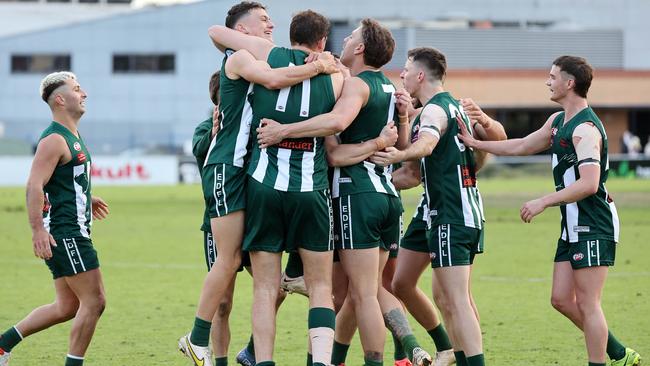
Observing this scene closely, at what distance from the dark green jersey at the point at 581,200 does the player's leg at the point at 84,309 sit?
139 inches

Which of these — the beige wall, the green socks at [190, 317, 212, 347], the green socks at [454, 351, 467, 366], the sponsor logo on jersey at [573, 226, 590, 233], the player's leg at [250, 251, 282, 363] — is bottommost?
the green socks at [454, 351, 467, 366]

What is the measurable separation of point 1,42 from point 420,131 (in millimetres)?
62078

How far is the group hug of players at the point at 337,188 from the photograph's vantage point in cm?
809

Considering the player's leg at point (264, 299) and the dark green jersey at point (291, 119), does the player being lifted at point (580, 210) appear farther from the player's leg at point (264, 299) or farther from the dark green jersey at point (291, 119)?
the player's leg at point (264, 299)

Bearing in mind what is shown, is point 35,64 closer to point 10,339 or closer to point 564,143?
point 10,339

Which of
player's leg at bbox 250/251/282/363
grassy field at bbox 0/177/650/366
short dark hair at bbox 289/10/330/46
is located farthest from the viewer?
grassy field at bbox 0/177/650/366

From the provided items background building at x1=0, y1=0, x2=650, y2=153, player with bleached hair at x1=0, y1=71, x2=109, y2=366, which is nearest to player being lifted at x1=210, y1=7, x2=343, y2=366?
player with bleached hair at x1=0, y1=71, x2=109, y2=366

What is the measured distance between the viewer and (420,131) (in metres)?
8.30

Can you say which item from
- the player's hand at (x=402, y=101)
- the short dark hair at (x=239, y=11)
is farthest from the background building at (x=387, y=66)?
the player's hand at (x=402, y=101)

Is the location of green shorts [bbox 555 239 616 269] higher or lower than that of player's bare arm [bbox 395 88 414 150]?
lower

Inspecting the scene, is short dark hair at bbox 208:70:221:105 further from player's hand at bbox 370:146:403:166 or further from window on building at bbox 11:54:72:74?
window on building at bbox 11:54:72:74

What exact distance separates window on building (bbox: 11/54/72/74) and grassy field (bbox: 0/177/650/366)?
42016 mm

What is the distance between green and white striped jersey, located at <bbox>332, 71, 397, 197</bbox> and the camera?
836cm

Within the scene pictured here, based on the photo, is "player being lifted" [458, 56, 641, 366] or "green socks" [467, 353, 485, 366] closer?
"green socks" [467, 353, 485, 366]
